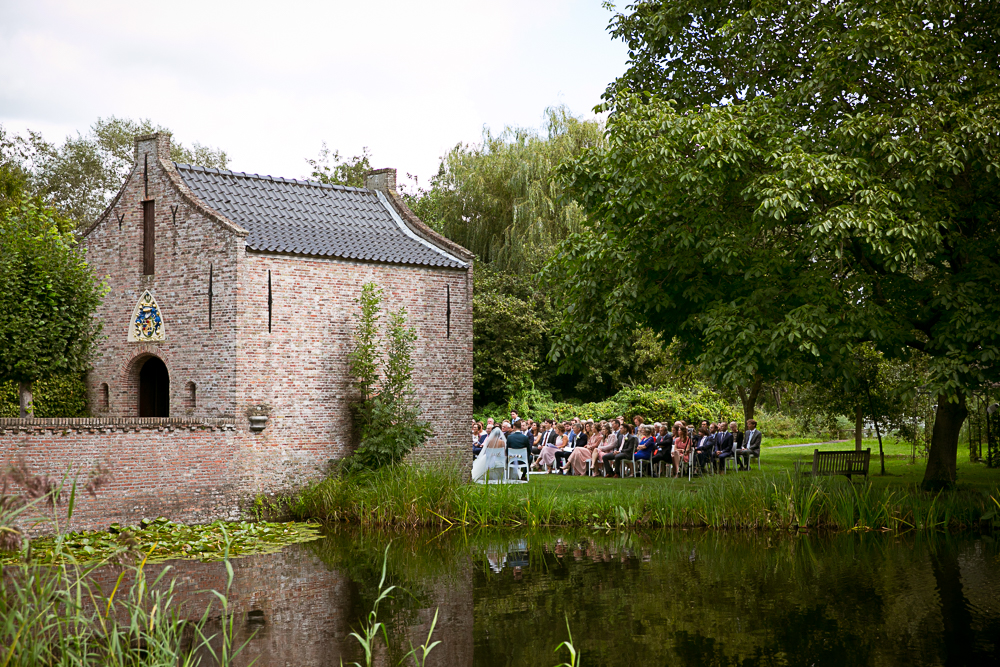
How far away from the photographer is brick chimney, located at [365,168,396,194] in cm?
1909

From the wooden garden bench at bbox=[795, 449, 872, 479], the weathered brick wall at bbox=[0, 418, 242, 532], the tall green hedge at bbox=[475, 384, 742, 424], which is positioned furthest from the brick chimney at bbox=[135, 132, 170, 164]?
the tall green hedge at bbox=[475, 384, 742, 424]

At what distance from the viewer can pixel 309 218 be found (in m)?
17.1

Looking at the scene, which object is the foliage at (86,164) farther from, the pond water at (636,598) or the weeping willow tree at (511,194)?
the pond water at (636,598)

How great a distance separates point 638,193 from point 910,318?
4.39 metres

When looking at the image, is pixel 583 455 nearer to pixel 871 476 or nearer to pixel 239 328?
pixel 871 476

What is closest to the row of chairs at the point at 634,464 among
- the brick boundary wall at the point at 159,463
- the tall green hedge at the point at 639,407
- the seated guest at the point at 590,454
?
the seated guest at the point at 590,454

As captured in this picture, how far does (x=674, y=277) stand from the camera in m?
14.1

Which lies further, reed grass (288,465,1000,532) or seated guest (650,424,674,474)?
seated guest (650,424,674,474)

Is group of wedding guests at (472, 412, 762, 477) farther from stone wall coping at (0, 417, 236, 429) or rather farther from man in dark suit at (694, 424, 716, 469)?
stone wall coping at (0, 417, 236, 429)

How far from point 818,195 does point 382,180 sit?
9297 millimetres

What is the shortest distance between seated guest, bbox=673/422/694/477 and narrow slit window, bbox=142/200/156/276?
10336 mm

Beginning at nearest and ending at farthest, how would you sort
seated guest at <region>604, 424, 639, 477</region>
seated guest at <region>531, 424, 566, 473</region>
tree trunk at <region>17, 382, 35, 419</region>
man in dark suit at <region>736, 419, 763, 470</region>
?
tree trunk at <region>17, 382, 35, 419</region> < man in dark suit at <region>736, 419, 763, 470</region> < seated guest at <region>604, 424, 639, 477</region> < seated guest at <region>531, 424, 566, 473</region>

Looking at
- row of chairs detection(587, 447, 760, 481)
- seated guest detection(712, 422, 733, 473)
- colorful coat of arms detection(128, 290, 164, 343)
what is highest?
colorful coat of arms detection(128, 290, 164, 343)

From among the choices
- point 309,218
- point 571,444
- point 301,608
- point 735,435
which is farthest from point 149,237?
point 735,435
